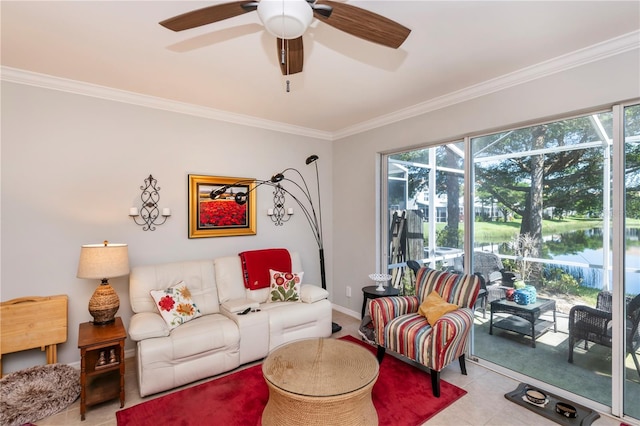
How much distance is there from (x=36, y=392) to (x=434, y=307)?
3.26 m

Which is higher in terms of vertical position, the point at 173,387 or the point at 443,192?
the point at 443,192

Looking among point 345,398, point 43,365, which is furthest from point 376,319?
point 43,365

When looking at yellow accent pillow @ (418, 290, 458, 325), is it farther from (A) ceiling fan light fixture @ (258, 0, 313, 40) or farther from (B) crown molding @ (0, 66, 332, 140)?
(B) crown molding @ (0, 66, 332, 140)

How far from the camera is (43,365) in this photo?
2.69 m

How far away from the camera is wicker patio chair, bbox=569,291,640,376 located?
225 centimetres

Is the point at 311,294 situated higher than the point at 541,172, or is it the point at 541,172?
the point at 541,172

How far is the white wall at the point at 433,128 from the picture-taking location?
2.30m

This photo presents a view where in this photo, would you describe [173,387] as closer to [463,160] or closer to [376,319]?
[376,319]

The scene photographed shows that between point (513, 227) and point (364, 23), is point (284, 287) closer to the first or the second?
point (513, 227)

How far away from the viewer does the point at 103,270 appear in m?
2.55

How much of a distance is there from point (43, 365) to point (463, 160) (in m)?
4.31

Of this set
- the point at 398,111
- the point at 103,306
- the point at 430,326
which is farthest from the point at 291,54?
the point at 103,306

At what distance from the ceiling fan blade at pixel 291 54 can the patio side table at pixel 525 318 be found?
110 inches

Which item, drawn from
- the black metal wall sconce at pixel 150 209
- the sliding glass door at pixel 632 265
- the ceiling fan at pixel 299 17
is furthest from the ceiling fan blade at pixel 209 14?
the sliding glass door at pixel 632 265
